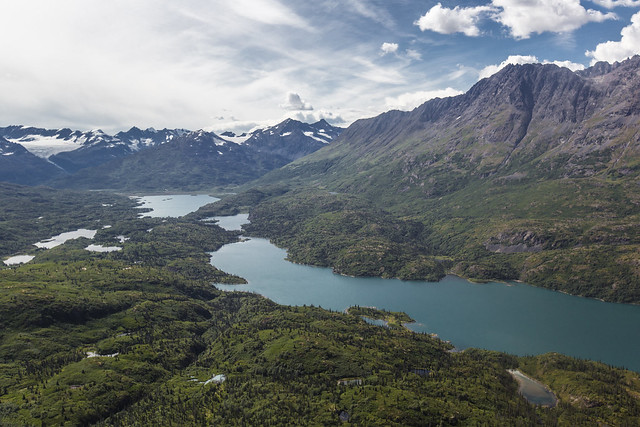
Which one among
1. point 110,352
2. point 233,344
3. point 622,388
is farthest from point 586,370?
point 110,352

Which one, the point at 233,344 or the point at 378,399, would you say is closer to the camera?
the point at 378,399

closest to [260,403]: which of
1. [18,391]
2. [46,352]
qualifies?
[18,391]

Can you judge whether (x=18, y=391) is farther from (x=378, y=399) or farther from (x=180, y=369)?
(x=378, y=399)

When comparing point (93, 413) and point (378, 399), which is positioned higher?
point (378, 399)

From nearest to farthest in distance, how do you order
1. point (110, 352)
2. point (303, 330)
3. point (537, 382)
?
point (537, 382) < point (110, 352) < point (303, 330)

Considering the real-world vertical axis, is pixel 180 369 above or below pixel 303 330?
below

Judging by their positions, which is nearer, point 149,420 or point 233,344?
point 149,420

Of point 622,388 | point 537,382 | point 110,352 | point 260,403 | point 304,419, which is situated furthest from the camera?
point 110,352

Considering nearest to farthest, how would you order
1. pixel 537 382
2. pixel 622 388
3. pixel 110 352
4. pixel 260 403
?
1. pixel 260 403
2. pixel 622 388
3. pixel 537 382
4. pixel 110 352

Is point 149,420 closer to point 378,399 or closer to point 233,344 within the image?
point 233,344
